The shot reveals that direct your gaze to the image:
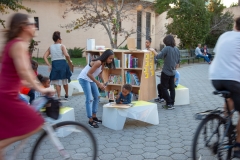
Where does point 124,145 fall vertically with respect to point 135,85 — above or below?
below

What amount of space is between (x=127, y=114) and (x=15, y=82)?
3.12 meters

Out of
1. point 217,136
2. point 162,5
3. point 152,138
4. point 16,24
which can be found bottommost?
point 152,138

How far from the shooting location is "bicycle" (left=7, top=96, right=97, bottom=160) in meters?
3.08

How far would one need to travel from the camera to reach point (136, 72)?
25.8 ft

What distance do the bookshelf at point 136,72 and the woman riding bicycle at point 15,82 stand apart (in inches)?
190

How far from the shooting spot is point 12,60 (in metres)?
2.63

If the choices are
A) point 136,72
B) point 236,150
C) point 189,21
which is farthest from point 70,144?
point 189,21

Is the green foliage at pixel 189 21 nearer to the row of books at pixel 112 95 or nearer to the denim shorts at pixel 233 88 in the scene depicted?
the row of books at pixel 112 95

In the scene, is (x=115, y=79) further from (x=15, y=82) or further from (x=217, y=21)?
(x=217, y=21)

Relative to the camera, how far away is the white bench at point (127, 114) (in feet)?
18.1

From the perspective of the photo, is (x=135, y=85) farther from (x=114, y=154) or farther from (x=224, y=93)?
(x=224, y=93)

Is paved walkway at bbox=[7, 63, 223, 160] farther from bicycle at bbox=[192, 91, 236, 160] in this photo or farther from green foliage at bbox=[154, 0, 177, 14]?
green foliage at bbox=[154, 0, 177, 14]

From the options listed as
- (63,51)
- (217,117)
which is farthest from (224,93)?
(63,51)

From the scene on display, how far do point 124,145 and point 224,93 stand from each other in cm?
206
